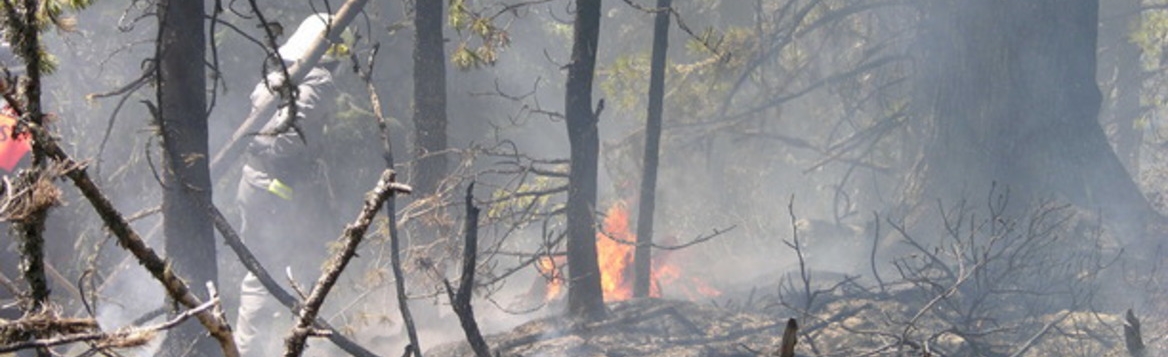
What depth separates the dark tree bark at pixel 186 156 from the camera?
4977 millimetres

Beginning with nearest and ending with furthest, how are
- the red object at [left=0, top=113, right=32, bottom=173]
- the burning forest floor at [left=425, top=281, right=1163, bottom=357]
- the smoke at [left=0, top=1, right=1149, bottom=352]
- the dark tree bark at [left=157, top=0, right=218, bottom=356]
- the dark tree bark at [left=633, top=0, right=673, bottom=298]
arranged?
the dark tree bark at [left=157, top=0, right=218, bottom=356] < the burning forest floor at [left=425, top=281, right=1163, bottom=357] < the red object at [left=0, top=113, right=32, bottom=173] < the dark tree bark at [left=633, top=0, right=673, bottom=298] < the smoke at [left=0, top=1, right=1149, bottom=352]

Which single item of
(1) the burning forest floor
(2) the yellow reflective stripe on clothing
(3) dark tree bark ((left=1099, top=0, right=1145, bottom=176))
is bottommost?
(1) the burning forest floor

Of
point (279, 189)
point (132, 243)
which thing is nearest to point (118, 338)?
point (132, 243)

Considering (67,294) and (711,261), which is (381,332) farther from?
(711,261)

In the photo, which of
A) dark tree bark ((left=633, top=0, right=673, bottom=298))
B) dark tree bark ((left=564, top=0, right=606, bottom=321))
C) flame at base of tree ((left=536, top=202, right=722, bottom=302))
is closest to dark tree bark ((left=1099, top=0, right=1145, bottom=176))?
flame at base of tree ((left=536, top=202, right=722, bottom=302))

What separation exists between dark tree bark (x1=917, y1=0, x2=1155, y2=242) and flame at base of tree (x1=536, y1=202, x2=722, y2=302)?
395 centimetres

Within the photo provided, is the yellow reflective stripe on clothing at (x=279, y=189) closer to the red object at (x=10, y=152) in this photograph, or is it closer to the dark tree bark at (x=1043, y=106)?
the red object at (x=10, y=152)

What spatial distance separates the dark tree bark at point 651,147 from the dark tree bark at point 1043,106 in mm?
A: 4104

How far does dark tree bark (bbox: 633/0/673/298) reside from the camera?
8023mm

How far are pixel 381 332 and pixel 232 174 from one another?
149 inches

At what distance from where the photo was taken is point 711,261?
14305 millimetres

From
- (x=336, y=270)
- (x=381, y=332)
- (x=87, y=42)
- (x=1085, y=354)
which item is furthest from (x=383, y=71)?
(x=336, y=270)

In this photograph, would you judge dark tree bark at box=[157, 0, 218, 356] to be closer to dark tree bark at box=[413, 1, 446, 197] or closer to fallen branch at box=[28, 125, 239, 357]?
dark tree bark at box=[413, 1, 446, 197]

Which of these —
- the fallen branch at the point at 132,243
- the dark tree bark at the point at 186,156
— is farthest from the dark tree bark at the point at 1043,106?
the fallen branch at the point at 132,243
